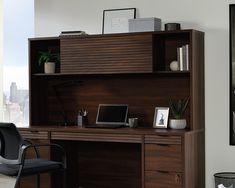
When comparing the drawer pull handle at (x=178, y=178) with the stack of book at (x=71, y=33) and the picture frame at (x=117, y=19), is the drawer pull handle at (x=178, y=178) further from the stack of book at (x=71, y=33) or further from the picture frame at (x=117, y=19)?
the stack of book at (x=71, y=33)

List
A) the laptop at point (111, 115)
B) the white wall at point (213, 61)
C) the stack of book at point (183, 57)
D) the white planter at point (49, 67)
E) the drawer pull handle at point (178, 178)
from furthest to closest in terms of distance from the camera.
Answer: the white planter at point (49, 67)
the laptop at point (111, 115)
the white wall at point (213, 61)
the stack of book at point (183, 57)
the drawer pull handle at point (178, 178)

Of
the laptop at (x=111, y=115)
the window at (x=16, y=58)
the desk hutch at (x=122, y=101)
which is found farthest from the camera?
the window at (x=16, y=58)

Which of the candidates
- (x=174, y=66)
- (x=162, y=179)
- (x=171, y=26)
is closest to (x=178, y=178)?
(x=162, y=179)

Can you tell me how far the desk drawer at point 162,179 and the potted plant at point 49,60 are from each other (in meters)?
1.45

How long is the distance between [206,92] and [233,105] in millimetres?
273

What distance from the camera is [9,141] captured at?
4.08 metres

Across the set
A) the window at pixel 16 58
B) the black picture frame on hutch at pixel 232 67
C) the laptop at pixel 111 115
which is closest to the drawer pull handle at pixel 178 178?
the black picture frame on hutch at pixel 232 67

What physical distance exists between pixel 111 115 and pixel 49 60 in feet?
2.70

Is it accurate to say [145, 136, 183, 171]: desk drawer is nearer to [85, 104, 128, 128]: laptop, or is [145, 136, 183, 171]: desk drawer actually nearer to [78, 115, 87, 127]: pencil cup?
[85, 104, 128, 128]: laptop

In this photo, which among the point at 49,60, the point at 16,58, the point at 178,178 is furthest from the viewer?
the point at 16,58

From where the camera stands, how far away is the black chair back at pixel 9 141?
3992 millimetres

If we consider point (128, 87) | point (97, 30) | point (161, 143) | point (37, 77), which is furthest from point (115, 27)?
point (161, 143)

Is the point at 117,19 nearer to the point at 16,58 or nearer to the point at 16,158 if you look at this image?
the point at 16,58

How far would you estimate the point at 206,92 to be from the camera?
4.61 m
